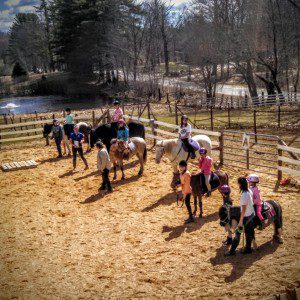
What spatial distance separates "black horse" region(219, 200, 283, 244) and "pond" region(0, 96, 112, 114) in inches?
1565

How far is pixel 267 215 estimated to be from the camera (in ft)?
24.7

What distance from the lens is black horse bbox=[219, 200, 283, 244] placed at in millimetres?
7523

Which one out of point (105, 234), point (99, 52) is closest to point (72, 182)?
point (105, 234)

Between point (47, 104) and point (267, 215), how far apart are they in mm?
49205

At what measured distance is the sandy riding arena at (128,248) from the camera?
666 centimetres

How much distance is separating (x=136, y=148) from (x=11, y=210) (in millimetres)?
4832

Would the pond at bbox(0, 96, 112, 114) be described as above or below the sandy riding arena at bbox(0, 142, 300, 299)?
above

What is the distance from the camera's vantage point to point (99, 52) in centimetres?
5525

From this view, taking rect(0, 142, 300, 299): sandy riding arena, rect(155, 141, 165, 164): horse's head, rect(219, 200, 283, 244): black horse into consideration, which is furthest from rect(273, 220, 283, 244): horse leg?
rect(155, 141, 165, 164): horse's head

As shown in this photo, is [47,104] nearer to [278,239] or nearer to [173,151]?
[173,151]

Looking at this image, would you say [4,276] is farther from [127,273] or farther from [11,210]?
[11,210]

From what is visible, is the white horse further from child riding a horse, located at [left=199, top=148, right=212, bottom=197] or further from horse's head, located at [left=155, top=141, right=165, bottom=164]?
child riding a horse, located at [left=199, top=148, right=212, bottom=197]

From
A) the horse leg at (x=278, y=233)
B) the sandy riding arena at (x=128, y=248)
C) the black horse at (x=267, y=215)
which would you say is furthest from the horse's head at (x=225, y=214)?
the horse leg at (x=278, y=233)

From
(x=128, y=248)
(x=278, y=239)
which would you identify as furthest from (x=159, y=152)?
(x=278, y=239)
